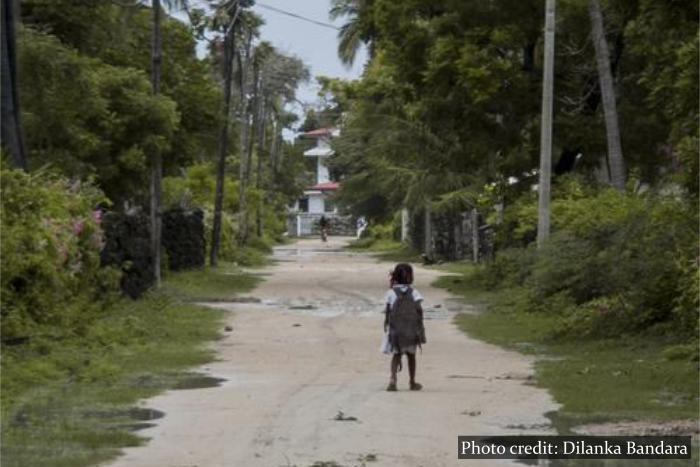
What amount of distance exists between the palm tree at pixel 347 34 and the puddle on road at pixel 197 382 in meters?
38.5

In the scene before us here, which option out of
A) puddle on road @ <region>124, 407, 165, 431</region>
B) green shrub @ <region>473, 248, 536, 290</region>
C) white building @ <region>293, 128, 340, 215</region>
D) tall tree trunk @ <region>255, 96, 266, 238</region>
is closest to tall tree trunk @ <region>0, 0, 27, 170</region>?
puddle on road @ <region>124, 407, 165, 431</region>

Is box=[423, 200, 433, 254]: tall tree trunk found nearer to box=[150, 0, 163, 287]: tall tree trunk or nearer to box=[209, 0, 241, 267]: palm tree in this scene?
box=[209, 0, 241, 267]: palm tree

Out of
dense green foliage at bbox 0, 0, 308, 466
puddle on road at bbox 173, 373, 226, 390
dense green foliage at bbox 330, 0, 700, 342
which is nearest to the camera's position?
dense green foliage at bbox 0, 0, 308, 466

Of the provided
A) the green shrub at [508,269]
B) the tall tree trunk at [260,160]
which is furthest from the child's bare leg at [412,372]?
the tall tree trunk at [260,160]

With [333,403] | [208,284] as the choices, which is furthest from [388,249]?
[333,403]

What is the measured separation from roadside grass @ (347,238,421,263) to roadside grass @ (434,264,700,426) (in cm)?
3527

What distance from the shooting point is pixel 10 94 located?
22328mm

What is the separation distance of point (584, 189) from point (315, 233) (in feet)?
311

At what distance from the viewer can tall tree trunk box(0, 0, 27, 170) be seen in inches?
862

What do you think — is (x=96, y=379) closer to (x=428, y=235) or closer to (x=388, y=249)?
(x=428, y=235)

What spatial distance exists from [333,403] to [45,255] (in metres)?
6.59

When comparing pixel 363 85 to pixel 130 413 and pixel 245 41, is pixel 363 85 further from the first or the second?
pixel 130 413
